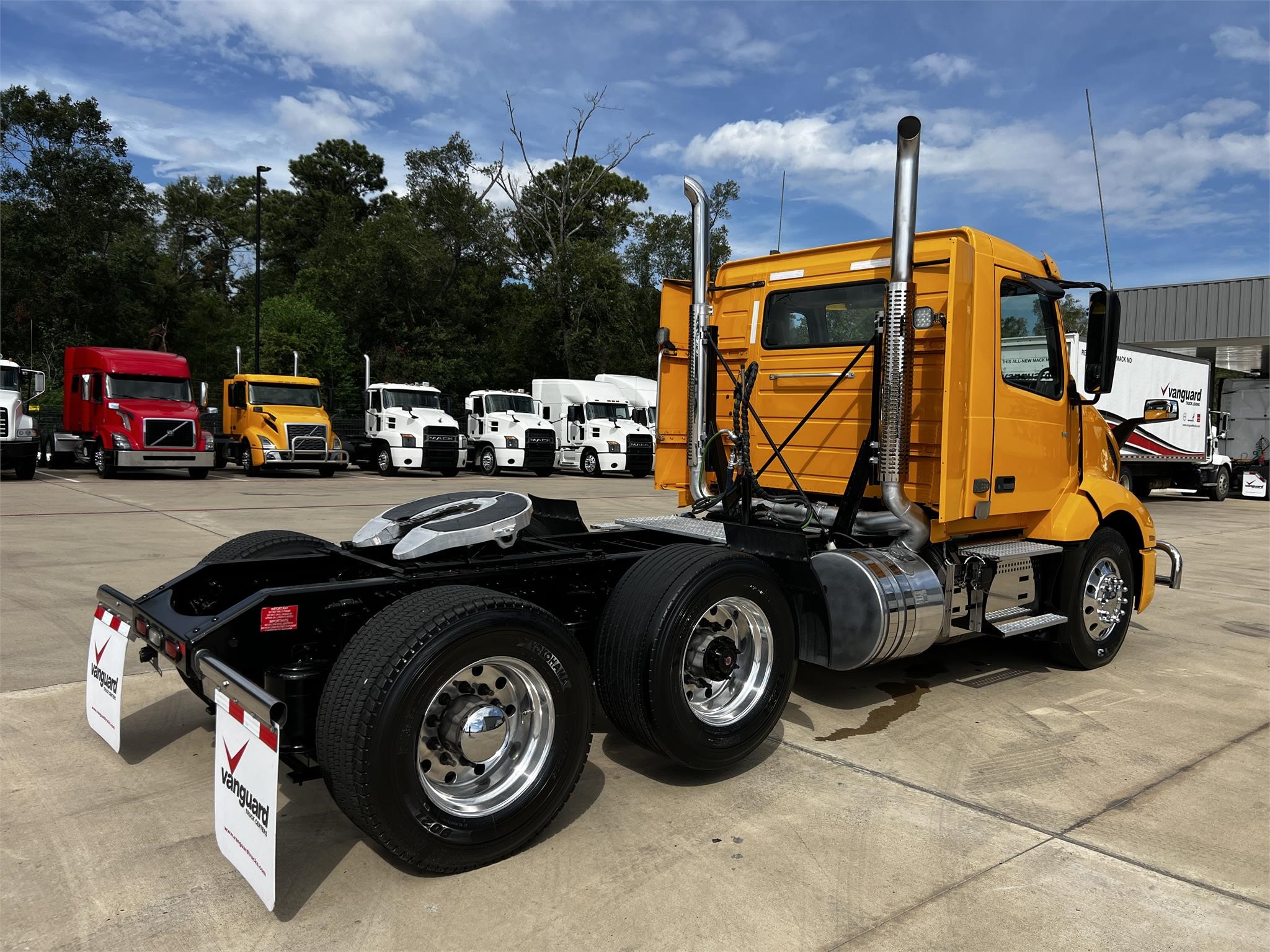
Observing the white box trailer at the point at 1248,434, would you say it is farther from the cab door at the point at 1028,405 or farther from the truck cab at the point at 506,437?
the cab door at the point at 1028,405

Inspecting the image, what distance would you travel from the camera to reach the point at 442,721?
3207 millimetres

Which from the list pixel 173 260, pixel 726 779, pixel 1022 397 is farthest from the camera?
pixel 173 260

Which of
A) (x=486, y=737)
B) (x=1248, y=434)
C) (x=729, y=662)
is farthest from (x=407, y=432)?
(x=1248, y=434)

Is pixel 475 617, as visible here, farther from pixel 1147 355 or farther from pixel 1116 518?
pixel 1147 355

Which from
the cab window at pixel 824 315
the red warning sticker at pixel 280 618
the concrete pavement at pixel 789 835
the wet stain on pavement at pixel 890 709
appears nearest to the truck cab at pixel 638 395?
the cab window at pixel 824 315

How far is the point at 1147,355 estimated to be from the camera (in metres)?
19.1

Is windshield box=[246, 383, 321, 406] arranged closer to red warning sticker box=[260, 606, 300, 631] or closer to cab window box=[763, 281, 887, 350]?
cab window box=[763, 281, 887, 350]

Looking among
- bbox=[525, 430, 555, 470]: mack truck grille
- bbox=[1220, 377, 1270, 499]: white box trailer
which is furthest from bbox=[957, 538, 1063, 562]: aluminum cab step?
bbox=[1220, 377, 1270, 499]: white box trailer

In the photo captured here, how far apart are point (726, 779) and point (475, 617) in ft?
5.30

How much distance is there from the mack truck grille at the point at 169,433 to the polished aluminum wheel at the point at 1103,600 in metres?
19.2

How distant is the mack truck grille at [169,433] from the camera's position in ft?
64.8

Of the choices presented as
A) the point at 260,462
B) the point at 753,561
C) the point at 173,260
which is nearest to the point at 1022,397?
the point at 753,561

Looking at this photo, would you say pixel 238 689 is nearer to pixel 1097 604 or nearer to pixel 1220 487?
pixel 1097 604

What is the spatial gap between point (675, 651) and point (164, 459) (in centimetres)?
1917
